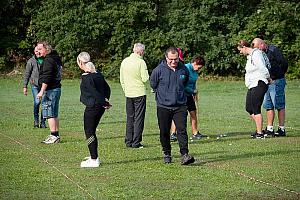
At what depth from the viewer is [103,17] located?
1447 inches

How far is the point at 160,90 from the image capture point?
10.9 m

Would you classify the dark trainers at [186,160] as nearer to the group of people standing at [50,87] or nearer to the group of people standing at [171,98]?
the group of people standing at [171,98]

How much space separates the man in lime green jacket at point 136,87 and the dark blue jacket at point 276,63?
9.22 feet

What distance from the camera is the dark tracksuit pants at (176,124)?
10758 millimetres

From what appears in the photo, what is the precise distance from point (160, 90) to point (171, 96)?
0.21 m

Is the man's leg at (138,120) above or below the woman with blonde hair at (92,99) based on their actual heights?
below

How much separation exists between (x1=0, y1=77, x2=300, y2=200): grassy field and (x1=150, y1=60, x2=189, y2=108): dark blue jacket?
922 millimetres

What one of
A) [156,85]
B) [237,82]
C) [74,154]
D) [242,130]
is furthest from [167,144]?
[237,82]

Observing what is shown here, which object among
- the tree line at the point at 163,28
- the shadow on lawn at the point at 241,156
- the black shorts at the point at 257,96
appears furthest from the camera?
the tree line at the point at 163,28

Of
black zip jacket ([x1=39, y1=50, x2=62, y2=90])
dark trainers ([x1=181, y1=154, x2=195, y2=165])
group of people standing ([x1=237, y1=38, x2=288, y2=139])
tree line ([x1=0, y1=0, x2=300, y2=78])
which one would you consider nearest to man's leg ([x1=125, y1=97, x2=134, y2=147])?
black zip jacket ([x1=39, y1=50, x2=62, y2=90])

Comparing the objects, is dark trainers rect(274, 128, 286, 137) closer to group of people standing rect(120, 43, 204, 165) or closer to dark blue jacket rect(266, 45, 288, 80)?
dark blue jacket rect(266, 45, 288, 80)

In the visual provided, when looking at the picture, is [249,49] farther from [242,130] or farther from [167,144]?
[167,144]

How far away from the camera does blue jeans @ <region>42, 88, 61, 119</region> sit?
44.1 feet

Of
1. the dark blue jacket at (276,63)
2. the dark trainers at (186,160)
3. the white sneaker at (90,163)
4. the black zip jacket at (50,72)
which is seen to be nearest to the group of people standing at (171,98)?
the dark trainers at (186,160)
